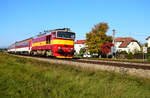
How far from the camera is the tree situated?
49844 mm

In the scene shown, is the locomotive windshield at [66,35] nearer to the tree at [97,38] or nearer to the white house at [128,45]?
the tree at [97,38]

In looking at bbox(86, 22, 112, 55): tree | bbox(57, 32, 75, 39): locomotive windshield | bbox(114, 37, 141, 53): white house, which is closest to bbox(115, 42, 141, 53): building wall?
bbox(114, 37, 141, 53): white house

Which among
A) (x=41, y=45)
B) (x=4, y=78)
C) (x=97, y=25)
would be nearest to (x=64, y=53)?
(x=41, y=45)

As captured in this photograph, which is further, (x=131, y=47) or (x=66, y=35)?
(x=131, y=47)

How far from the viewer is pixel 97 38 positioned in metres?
49.8

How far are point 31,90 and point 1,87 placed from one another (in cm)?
101

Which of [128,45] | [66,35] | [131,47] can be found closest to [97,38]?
[128,45]

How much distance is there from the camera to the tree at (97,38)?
49.8m

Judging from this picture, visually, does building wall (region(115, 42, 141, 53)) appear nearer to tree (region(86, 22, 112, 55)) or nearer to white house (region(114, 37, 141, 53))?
white house (region(114, 37, 141, 53))

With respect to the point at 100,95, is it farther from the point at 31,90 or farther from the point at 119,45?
the point at 119,45

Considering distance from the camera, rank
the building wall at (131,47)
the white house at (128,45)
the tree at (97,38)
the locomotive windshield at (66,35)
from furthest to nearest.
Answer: the building wall at (131,47), the white house at (128,45), the tree at (97,38), the locomotive windshield at (66,35)

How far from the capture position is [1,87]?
5.62 m

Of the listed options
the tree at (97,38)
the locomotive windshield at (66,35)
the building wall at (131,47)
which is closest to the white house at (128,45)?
A: the building wall at (131,47)

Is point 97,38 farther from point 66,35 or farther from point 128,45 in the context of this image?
point 66,35
